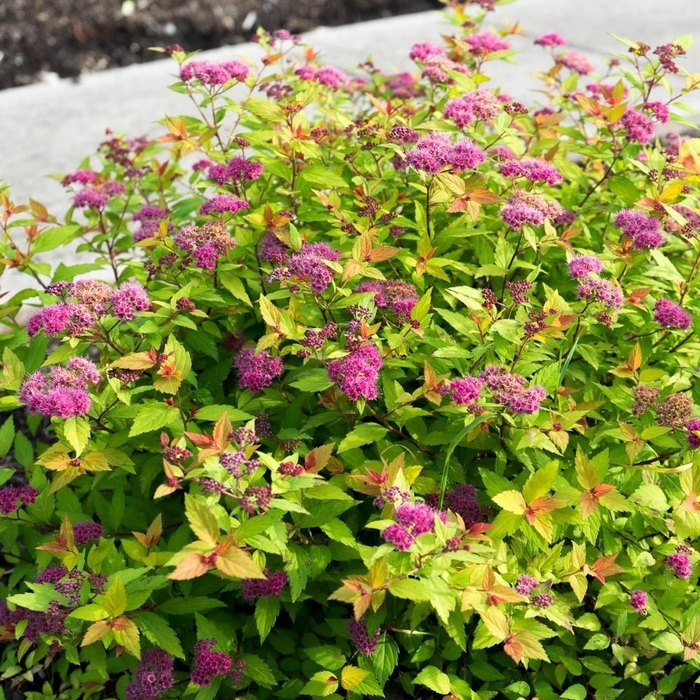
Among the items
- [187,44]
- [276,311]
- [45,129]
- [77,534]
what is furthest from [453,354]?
[187,44]

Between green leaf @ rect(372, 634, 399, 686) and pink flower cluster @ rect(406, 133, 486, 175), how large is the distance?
1.05 meters

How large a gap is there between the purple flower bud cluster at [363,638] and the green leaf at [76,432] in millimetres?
684

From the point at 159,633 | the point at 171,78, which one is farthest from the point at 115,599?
the point at 171,78

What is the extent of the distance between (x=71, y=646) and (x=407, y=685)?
2.50ft

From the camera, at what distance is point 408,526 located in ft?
4.77

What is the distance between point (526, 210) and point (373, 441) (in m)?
0.65

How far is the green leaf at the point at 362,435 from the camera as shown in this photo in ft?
5.72

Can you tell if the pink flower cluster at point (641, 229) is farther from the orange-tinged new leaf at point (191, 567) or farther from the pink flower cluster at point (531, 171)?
the orange-tinged new leaf at point (191, 567)

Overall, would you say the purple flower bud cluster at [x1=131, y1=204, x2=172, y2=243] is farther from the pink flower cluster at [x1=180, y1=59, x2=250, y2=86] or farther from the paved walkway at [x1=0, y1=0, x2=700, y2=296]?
the paved walkway at [x1=0, y1=0, x2=700, y2=296]

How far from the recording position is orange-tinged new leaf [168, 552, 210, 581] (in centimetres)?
132

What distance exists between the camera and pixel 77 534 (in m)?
1.84

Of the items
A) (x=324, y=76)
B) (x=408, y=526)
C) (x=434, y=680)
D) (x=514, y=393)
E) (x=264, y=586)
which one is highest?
(x=324, y=76)

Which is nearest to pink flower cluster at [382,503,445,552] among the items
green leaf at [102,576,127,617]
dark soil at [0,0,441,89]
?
green leaf at [102,576,127,617]

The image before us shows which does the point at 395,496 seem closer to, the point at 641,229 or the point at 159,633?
the point at 159,633
